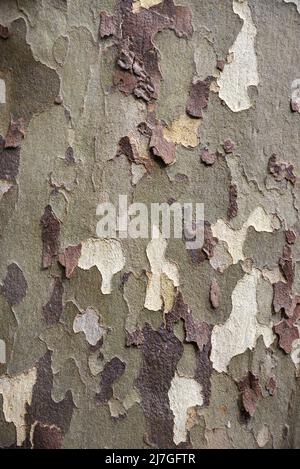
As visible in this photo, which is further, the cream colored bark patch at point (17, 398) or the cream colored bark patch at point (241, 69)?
the cream colored bark patch at point (241, 69)

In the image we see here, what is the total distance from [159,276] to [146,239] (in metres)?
0.07

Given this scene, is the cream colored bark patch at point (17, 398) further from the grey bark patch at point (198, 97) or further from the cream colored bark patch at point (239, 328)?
the grey bark patch at point (198, 97)

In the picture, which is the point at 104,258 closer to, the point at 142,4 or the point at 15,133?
the point at 15,133

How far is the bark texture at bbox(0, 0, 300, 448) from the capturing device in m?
0.94

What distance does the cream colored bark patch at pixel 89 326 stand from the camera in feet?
3.12

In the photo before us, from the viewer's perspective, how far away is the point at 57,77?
951 millimetres

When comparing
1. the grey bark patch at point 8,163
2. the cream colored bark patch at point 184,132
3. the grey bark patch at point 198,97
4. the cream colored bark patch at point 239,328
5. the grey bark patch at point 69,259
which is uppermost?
the grey bark patch at point 198,97

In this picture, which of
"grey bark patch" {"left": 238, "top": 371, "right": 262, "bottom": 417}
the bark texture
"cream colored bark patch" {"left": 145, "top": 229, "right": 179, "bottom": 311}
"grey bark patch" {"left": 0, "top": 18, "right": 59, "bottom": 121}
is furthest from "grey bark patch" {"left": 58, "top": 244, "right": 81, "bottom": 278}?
"grey bark patch" {"left": 238, "top": 371, "right": 262, "bottom": 417}

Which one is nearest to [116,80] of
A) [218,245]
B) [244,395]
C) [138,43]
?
[138,43]

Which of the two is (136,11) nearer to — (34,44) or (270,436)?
(34,44)

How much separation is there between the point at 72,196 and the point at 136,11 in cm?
33

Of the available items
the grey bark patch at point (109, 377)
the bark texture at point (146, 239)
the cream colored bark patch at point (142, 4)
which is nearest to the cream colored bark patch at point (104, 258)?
the bark texture at point (146, 239)

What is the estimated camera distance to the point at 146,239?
3.23 feet
